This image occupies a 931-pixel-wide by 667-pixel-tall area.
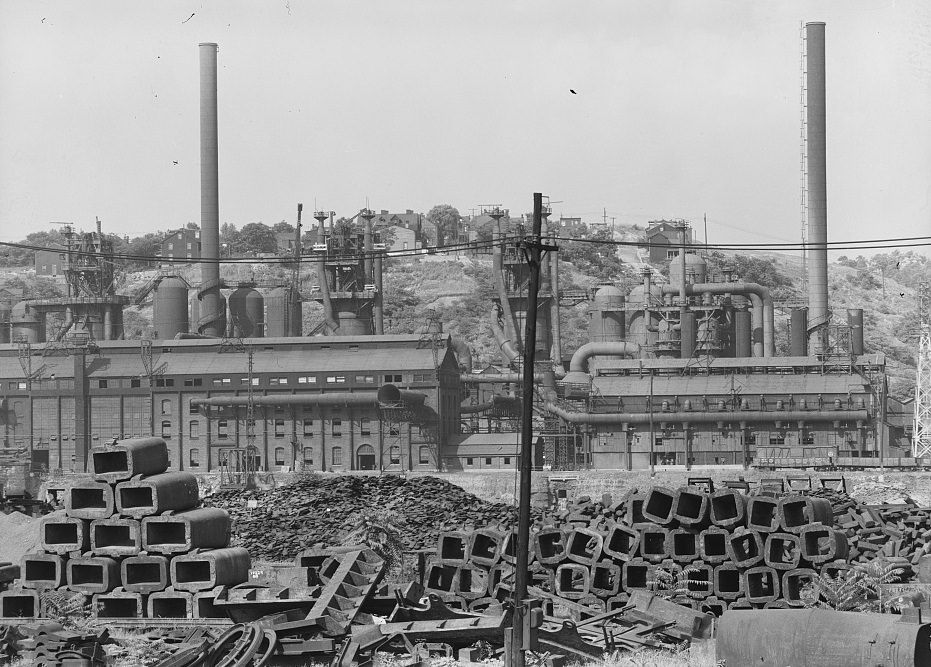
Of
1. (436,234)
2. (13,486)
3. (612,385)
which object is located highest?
(436,234)

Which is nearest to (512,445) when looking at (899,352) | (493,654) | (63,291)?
(493,654)

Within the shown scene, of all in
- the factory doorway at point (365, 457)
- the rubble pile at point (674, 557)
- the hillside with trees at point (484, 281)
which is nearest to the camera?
the rubble pile at point (674, 557)

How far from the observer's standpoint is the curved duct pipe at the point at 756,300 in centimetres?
7662

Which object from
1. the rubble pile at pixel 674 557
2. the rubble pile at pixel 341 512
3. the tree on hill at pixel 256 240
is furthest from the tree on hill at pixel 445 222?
the rubble pile at pixel 674 557

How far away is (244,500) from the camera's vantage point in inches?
1838

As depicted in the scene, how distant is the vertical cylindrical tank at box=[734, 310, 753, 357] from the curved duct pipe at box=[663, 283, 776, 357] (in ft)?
2.63

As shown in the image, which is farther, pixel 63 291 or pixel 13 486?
pixel 63 291

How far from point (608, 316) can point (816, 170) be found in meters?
13.6

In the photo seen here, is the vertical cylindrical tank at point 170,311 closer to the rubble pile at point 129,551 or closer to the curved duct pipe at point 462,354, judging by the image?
the curved duct pipe at point 462,354

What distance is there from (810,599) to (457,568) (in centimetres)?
586

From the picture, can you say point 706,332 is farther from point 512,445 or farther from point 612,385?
point 512,445

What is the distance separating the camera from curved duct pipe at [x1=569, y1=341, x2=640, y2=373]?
75.7 metres

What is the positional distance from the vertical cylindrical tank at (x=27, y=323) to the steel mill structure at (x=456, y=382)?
3353 millimetres

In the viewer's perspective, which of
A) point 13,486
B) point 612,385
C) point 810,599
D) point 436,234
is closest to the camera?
point 810,599
